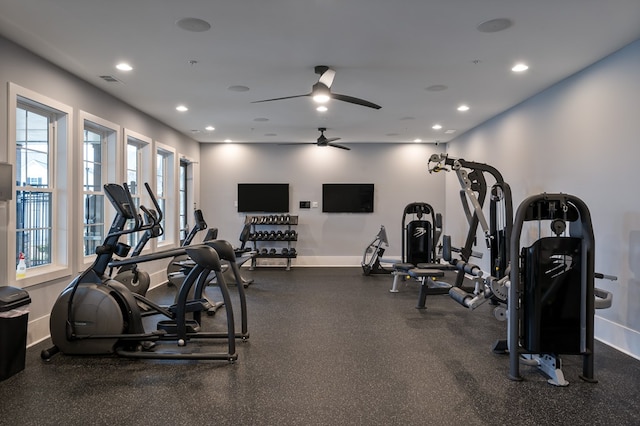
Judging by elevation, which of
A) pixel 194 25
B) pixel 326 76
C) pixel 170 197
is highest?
pixel 194 25

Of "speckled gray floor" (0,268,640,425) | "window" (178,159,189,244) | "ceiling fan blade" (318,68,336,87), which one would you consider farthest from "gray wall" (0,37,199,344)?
"window" (178,159,189,244)

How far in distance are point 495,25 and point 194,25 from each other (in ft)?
8.15

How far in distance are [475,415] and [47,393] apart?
112 inches

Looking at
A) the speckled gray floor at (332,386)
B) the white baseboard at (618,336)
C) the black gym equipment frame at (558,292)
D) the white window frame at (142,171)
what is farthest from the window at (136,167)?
the white baseboard at (618,336)

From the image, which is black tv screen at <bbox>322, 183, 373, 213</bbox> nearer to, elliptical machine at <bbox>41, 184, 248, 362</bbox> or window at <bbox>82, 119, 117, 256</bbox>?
window at <bbox>82, 119, 117, 256</bbox>

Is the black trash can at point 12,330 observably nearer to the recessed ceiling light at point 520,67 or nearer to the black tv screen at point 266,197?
the recessed ceiling light at point 520,67

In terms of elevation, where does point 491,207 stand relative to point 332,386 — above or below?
above

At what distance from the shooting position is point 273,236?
9.04m

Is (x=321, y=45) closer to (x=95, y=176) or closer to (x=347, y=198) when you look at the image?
(x=95, y=176)

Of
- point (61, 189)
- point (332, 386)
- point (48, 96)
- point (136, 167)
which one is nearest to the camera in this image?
point (332, 386)

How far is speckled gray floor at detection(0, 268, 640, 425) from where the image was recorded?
2594mm

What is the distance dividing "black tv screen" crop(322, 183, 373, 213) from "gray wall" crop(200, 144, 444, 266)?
0.13 m

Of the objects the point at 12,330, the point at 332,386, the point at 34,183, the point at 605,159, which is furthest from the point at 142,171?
the point at 605,159

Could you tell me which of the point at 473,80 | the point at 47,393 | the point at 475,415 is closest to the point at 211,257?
the point at 47,393
